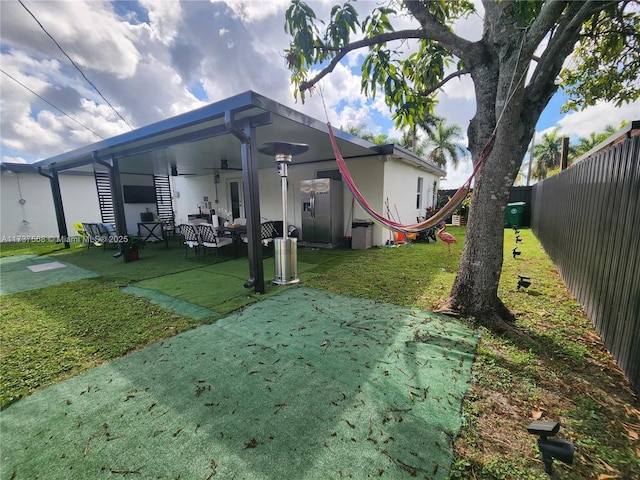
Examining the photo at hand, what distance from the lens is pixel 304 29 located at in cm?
307

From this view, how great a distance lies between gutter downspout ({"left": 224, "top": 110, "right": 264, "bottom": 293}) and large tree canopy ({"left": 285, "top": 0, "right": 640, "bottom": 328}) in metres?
0.99

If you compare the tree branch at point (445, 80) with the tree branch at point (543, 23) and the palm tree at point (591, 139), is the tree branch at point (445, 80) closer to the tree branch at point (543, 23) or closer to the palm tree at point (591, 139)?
the tree branch at point (543, 23)

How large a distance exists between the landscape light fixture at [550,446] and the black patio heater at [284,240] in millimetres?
3459

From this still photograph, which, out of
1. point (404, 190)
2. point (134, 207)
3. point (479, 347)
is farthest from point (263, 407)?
point (134, 207)

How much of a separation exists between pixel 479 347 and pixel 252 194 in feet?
10.9

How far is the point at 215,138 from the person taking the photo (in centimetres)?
534

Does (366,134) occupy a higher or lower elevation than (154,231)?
higher

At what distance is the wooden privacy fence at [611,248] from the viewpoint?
193cm

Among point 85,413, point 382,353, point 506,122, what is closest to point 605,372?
point 382,353

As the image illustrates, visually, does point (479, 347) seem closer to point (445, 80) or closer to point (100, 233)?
point (445, 80)

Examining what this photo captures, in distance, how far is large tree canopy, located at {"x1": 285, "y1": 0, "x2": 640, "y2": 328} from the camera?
2.42 metres

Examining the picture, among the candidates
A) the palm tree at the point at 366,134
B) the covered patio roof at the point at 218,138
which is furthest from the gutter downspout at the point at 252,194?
the palm tree at the point at 366,134

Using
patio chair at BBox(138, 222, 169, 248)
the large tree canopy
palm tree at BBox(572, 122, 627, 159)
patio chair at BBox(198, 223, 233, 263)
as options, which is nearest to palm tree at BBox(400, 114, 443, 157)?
palm tree at BBox(572, 122, 627, 159)

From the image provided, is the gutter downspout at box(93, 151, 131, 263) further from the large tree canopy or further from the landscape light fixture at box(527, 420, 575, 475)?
the landscape light fixture at box(527, 420, 575, 475)
